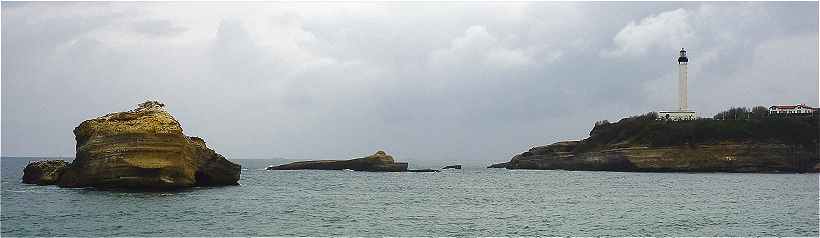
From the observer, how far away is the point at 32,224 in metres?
33.6

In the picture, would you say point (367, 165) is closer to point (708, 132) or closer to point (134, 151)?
point (708, 132)

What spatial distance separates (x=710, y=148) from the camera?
367 ft

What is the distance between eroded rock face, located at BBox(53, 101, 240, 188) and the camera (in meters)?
50.9

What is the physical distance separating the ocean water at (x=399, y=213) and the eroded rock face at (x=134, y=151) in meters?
1.72

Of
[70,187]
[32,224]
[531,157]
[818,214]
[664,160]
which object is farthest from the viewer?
[531,157]

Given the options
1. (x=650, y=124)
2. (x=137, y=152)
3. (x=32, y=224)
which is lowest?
(x=32, y=224)

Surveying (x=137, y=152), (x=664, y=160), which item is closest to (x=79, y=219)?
(x=137, y=152)

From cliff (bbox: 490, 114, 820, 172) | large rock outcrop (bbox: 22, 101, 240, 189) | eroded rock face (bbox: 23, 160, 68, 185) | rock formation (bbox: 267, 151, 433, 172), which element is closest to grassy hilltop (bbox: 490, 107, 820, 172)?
cliff (bbox: 490, 114, 820, 172)

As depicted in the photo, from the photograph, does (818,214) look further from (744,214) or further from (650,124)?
(650,124)

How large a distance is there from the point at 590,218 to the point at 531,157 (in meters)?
97.5

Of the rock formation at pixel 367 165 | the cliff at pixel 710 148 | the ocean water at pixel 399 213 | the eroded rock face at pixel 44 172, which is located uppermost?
the cliff at pixel 710 148

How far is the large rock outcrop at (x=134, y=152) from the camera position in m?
50.9

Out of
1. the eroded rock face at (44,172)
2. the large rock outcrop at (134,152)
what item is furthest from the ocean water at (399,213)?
the eroded rock face at (44,172)

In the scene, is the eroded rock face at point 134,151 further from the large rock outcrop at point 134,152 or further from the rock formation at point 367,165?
the rock formation at point 367,165
